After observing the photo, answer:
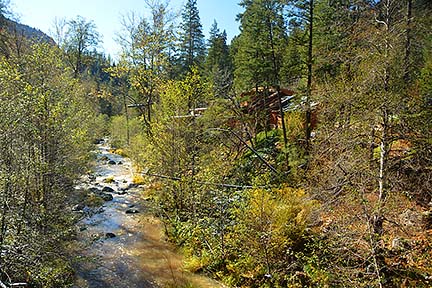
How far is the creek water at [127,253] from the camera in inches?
362

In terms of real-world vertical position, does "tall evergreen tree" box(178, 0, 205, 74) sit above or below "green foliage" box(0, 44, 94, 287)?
above

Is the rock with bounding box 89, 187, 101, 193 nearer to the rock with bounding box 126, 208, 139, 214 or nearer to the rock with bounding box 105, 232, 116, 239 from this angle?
the rock with bounding box 126, 208, 139, 214

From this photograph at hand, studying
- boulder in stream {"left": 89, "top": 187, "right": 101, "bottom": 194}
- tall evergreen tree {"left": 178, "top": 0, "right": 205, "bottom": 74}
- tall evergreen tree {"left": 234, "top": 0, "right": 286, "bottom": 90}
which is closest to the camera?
tall evergreen tree {"left": 234, "top": 0, "right": 286, "bottom": 90}

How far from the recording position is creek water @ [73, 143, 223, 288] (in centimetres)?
920

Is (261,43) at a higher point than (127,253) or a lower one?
higher

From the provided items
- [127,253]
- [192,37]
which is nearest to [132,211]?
[127,253]

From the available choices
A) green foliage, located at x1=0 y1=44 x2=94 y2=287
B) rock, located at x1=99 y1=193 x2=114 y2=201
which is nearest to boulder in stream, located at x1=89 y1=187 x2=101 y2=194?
rock, located at x1=99 y1=193 x2=114 y2=201

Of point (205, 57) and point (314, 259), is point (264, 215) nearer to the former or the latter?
point (314, 259)

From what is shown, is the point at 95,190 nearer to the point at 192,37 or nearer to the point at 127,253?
the point at 127,253

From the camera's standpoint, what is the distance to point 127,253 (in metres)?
11.2

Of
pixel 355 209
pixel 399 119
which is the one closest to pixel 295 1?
pixel 399 119

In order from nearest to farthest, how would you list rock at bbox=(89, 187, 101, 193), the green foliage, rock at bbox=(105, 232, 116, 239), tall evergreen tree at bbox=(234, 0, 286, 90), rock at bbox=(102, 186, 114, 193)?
1. the green foliage
2. rock at bbox=(105, 232, 116, 239)
3. tall evergreen tree at bbox=(234, 0, 286, 90)
4. rock at bbox=(89, 187, 101, 193)
5. rock at bbox=(102, 186, 114, 193)

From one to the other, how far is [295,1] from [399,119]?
8494 mm

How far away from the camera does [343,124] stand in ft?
24.8
